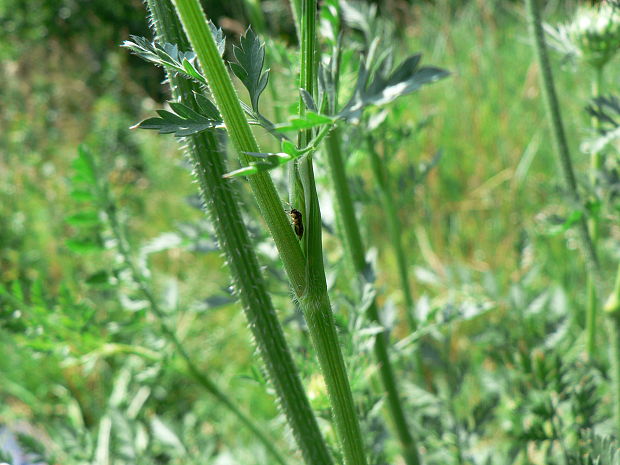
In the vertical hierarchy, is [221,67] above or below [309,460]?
above

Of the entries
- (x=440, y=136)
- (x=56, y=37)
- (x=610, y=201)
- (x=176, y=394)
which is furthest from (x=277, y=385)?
(x=56, y=37)

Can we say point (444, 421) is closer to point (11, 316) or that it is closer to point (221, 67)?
point (11, 316)

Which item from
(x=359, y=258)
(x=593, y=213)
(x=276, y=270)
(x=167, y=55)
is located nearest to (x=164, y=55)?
(x=167, y=55)

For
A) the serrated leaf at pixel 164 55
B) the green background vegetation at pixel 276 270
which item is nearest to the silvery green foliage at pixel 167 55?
the serrated leaf at pixel 164 55

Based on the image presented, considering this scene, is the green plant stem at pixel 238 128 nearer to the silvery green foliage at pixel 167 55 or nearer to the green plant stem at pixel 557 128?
the silvery green foliage at pixel 167 55

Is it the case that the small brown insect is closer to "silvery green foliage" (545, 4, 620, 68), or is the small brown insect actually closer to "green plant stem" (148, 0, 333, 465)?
"green plant stem" (148, 0, 333, 465)

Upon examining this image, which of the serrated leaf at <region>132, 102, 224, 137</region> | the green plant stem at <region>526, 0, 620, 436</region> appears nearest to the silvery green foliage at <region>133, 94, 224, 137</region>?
A: the serrated leaf at <region>132, 102, 224, 137</region>
